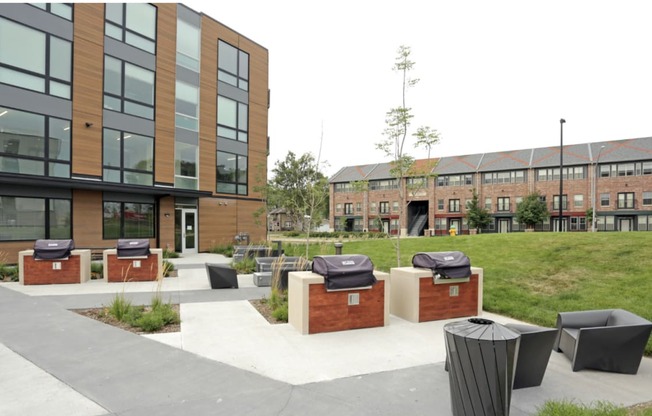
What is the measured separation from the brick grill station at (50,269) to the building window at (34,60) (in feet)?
27.9

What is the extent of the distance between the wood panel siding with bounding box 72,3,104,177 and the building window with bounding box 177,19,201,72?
429 centimetres

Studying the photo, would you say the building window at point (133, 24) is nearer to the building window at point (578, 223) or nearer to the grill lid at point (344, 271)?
the grill lid at point (344, 271)

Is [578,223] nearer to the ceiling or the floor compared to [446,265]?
nearer to the floor

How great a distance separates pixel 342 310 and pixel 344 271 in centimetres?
69

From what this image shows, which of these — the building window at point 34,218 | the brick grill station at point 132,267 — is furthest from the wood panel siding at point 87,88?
the brick grill station at point 132,267

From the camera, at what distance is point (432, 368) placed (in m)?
4.73

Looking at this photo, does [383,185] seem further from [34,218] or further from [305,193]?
[34,218]

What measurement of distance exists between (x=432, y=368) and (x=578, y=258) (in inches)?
325

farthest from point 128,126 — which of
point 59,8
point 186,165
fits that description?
point 59,8

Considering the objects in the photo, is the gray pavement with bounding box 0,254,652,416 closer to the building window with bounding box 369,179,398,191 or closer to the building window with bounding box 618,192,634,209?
the building window with bounding box 618,192,634,209

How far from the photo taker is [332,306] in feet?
20.7

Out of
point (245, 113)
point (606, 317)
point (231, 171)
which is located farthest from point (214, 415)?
point (245, 113)

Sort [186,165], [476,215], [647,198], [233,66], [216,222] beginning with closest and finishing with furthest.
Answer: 1. [186,165]
2. [216,222]
3. [233,66]
4. [647,198]
5. [476,215]

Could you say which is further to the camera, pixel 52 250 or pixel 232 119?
pixel 232 119
